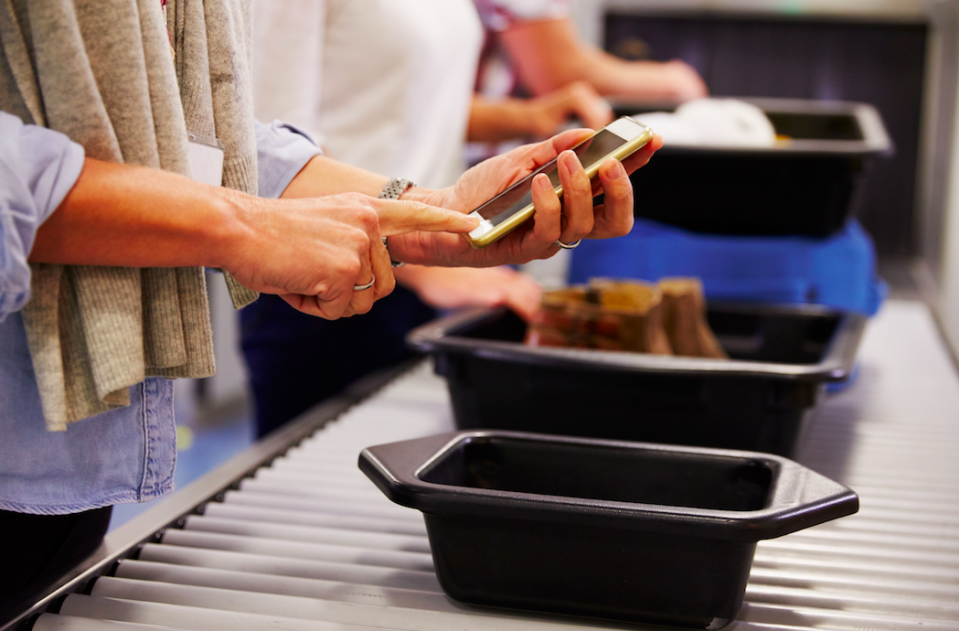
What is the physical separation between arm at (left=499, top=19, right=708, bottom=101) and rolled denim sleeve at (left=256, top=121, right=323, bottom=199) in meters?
1.38

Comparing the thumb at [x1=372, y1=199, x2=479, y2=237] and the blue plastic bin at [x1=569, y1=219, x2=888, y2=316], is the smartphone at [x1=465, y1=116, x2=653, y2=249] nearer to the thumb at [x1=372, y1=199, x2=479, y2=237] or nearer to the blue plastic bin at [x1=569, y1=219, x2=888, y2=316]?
the thumb at [x1=372, y1=199, x2=479, y2=237]

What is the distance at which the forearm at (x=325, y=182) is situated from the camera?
75 centimetres

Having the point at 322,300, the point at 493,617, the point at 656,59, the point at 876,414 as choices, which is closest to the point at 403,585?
the point at 493,617

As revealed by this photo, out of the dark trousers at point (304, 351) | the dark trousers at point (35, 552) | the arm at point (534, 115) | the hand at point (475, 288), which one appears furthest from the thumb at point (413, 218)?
the arm at point (534, 115)

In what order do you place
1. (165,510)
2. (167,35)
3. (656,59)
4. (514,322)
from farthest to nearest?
(656,59) < (514,322) < (165,510) < (167,35)

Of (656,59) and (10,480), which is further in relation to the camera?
(656,59)

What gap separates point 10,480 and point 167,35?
1.05 feet

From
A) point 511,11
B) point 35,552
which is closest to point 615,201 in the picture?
point 35,552

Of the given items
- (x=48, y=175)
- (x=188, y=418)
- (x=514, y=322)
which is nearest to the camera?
(x=48, y=175)

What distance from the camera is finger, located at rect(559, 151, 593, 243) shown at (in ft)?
2.06

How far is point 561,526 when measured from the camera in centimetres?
57

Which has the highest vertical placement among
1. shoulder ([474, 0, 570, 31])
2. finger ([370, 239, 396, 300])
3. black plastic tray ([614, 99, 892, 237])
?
shoulder ([474, 0, 570, 31])

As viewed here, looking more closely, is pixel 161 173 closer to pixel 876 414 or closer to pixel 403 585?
pixel 403 585

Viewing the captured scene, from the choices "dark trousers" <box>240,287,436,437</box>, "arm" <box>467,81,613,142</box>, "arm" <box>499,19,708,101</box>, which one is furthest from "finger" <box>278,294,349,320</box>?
"arm" <box>499,19,708,101</box>
